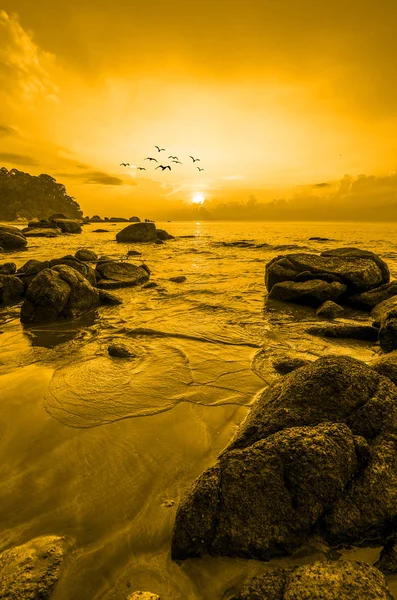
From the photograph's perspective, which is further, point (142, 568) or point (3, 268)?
point (3, 268)

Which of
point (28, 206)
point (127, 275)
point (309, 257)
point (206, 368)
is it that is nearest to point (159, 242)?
point (127, 275)

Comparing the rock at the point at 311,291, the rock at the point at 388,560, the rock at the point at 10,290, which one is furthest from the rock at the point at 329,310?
the rock at the point at 10,290

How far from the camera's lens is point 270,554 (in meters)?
1.98

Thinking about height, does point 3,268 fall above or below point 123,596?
above

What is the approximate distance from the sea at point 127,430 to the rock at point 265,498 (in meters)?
0.11

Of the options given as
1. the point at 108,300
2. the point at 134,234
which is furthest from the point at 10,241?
the point at 108,300

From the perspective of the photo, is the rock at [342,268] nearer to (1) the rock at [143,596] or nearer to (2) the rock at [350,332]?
(2) the rock at [350,332]

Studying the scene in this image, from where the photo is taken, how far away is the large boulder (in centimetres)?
200

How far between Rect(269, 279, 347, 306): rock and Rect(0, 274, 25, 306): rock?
7.45 metres

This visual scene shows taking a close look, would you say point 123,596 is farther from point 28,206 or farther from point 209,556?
point 28,206

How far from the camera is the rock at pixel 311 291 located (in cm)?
853

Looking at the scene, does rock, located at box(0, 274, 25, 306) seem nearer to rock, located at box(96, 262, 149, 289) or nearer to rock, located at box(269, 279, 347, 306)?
rock, located at box(96, 262, 149, 289)

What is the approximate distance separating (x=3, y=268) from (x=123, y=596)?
38.8 feet

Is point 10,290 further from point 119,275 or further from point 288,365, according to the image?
point 288,365
